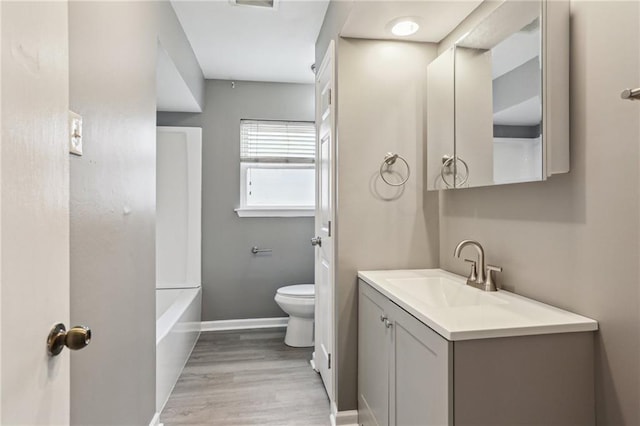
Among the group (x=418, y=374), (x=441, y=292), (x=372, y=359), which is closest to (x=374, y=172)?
(x=441, y=292)

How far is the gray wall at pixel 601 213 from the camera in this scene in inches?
40.6

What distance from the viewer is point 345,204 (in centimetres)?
198

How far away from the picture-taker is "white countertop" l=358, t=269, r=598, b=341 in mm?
1083

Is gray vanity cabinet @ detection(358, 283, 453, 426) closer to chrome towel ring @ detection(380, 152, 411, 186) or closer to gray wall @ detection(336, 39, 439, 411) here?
gray wall @ detection(336, 39, 439, 411)

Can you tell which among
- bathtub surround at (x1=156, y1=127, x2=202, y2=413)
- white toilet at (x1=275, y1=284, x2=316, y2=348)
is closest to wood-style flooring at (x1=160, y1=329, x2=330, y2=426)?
white toilet at (x1=275, y1=284, x2=316, y2=348)

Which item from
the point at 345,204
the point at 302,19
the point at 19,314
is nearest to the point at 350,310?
the point at 345,204

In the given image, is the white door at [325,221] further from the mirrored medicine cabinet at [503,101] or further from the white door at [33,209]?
the white door at [33,209]

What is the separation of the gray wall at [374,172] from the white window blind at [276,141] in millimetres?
1634

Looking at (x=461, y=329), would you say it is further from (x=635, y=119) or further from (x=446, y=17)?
(x=446, y=17)

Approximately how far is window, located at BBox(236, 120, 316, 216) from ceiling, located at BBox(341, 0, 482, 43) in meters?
1.73

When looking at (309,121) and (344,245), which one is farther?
(309,121)

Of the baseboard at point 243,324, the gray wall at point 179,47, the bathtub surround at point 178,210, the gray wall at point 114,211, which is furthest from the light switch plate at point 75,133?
the baseboard at point 243,324

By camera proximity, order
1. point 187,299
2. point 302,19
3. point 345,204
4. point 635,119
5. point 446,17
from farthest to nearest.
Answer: point 187,299 < point 302,19 < point 345,204 < point 446,17 < point 635,119

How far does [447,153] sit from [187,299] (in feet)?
7.75
